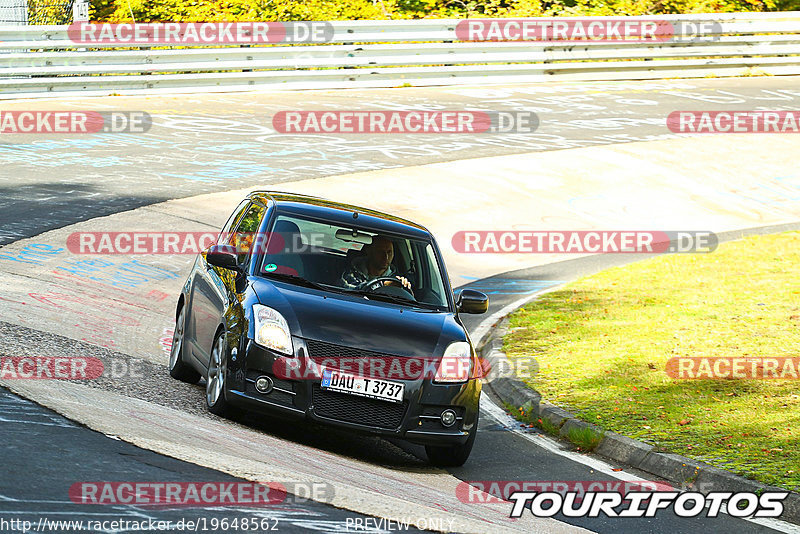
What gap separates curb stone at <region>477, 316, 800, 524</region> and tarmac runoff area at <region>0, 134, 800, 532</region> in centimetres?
156

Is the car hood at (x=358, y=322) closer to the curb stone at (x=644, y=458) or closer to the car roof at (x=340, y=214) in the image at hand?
the car roof at (x=340, y=214)

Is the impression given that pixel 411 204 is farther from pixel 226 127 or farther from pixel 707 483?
pixel 707 483

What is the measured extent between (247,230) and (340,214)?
2.58 ft

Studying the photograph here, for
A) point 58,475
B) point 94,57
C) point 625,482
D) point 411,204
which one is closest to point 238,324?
point 58,475

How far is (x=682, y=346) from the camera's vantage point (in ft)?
38.3

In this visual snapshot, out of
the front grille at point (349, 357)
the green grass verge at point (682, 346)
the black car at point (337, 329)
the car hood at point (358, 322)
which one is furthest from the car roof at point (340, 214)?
the green grass verge at point (682, 346)

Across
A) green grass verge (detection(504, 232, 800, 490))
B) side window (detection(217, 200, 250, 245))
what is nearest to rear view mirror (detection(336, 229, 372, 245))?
side window (detection(217, 200, 250, 245))

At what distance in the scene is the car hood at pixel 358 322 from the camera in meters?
7.64

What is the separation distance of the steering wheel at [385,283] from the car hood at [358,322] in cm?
30

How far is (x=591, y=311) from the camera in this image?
13.7 meters

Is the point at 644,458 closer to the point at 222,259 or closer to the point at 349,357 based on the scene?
the point at 349,357

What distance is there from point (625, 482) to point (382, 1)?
85.4 feet

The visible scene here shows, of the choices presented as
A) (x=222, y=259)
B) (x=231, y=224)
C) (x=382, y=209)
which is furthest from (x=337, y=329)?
Answer: (x=382, y=209)

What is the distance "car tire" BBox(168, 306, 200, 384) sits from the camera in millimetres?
9203
